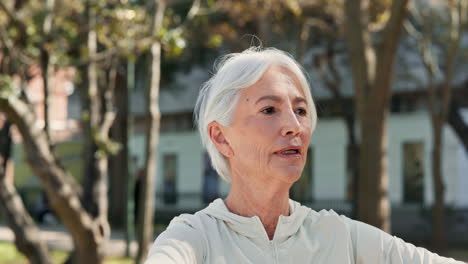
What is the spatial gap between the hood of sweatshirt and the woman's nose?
23 centimetres

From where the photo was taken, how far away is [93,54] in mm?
9391

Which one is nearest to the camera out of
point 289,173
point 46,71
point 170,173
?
point 289,173

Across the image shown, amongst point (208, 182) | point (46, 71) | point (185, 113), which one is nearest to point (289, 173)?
point (46, 71)

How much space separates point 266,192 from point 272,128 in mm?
183

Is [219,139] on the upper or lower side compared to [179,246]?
upper

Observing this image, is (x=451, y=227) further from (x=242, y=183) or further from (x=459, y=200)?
(x=242, y=183)

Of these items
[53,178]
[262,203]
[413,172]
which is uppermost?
[262,203]

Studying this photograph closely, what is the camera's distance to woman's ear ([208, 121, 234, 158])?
2.19 meters

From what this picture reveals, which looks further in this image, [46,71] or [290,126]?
[46,71]

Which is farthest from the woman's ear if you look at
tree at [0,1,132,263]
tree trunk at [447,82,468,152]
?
tree trunk at [447,82,468,152]

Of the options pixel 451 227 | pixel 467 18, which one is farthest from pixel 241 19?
pixel 451 227

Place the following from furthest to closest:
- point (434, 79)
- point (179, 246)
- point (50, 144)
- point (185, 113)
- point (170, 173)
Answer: point (170, 173), point (185, 113), point (434, 79), point (50, 144), point (179, 246)

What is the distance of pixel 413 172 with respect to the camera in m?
26.8

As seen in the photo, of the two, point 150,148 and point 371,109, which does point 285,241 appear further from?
point 150,148
